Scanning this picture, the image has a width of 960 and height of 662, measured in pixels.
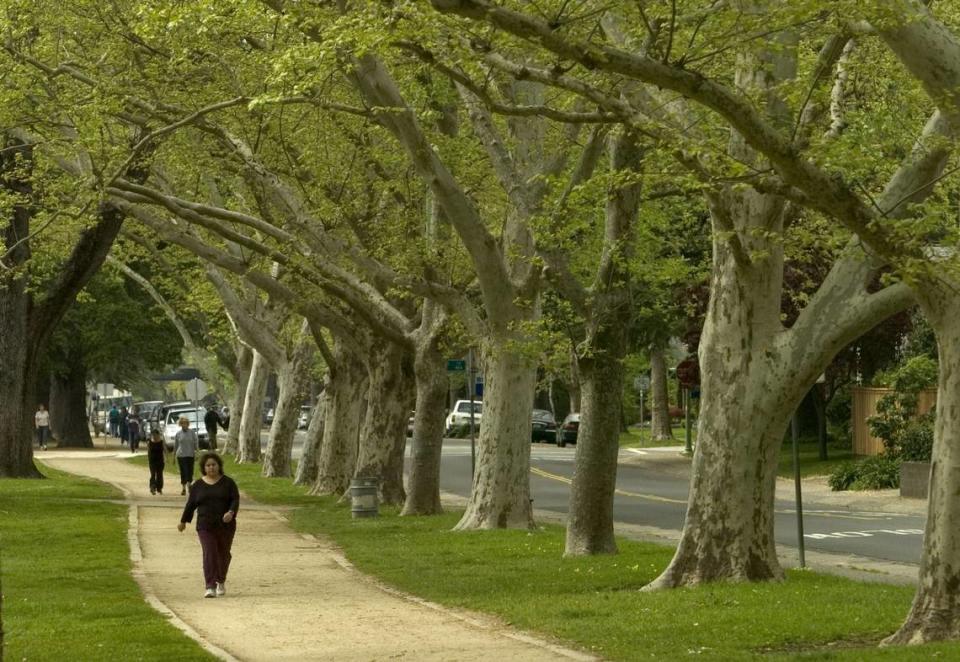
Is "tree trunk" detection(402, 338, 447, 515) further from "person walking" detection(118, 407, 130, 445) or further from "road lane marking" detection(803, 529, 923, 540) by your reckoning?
"person walking" detection(118, 407, 130, 445)

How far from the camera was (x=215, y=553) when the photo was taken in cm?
1867

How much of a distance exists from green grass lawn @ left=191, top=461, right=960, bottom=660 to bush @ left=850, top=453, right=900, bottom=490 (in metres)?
15.1

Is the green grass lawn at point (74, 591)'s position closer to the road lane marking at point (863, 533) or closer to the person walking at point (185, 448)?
the person walking at point (185, 448)

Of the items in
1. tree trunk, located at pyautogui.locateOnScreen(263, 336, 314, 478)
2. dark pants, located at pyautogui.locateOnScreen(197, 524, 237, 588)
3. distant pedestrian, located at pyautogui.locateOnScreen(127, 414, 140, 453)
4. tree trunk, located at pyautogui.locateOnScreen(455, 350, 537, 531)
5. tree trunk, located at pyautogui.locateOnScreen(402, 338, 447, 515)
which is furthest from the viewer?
distant pedestrian, located at pyautogui.locateOnScreen(127, 414, 140, 453)

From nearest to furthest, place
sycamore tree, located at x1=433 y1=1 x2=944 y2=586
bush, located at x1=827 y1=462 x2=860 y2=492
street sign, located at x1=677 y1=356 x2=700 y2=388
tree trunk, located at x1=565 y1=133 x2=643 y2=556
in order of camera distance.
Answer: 1. sycamore tree, located at x1=433 y1=1 x2=944 y2=586
2. tree trunk, located at x1=565 y1=133 x2=643 y2=556
3. bush, located at x1=827 y1=462 x2=860 y2=492
4. street sign, located at x1=677 y1=356 x2=700 y2=388

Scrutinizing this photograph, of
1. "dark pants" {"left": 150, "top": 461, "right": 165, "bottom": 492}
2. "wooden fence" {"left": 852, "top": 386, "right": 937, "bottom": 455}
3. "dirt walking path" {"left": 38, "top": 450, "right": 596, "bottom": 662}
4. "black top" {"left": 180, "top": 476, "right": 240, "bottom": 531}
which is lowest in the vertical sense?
"dirt walking path" {"left": 38, "top": 450, "right": 596, "bottom": 662}

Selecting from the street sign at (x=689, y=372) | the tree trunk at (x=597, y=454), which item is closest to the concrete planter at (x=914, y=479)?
the street sign at (x=689, y=372)

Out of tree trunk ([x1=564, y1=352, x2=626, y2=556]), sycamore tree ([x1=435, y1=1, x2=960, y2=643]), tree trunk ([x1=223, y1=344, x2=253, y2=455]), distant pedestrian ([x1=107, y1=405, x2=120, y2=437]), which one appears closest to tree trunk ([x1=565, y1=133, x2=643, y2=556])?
tree trunk ([x1=564, y1=352, x2=626, y2=556])

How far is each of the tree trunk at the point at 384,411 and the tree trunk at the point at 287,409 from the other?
14835 millimetres

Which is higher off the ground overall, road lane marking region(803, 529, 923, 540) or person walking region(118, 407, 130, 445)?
person walking region(118, 407, 130, 445)

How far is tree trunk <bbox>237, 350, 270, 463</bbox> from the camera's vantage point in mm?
55125

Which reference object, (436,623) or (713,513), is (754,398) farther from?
(436,623)

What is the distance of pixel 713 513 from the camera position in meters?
17.2

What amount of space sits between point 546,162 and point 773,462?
944cm
